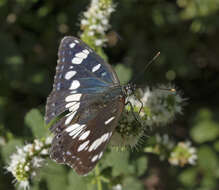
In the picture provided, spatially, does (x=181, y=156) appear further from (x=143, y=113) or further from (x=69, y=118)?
(x=69, y=118)

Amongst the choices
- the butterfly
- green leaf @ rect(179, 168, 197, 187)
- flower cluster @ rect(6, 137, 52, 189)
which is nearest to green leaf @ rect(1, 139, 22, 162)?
flower cluster @ rect(6, 137, 52, 189)

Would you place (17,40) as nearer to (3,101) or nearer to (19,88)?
(19,88)

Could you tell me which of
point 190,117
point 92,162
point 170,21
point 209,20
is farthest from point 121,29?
point 92,162

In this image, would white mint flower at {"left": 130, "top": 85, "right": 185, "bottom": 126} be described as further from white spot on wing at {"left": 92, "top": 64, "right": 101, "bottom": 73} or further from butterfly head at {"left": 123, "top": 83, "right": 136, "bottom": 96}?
white spot on wing at {"left": 92, "top": 64, "right": 101, "bottom": 73}

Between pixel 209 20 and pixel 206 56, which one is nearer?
pixel 209 20

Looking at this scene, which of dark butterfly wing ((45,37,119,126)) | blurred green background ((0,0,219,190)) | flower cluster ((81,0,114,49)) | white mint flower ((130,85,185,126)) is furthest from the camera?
blurred green background ((0,0,219,190))

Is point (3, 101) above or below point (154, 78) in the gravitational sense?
above
